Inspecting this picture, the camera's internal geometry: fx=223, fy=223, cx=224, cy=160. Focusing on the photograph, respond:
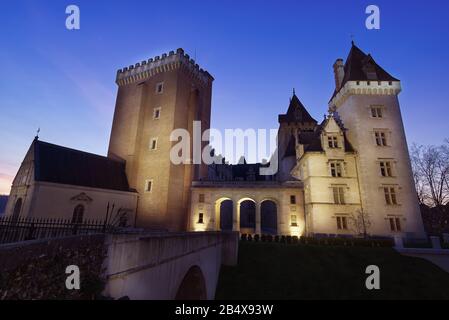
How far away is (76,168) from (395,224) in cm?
3786

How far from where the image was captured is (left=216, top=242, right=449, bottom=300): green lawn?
15484mm

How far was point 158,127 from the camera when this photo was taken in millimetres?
32500

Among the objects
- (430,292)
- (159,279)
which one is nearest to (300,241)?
(430,292)

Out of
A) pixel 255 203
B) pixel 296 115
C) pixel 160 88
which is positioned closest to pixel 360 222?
pixel 255 203

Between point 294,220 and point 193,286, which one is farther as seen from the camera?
point 294,220

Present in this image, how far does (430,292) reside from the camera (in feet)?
51.2

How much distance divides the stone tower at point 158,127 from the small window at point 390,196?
25.5 m

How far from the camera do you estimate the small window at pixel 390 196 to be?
26719mm

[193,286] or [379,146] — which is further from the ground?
[379,146]

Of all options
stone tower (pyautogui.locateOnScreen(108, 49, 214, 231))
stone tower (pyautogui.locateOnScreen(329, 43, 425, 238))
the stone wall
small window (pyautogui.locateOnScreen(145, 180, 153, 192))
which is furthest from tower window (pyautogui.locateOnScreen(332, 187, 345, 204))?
the stone wall

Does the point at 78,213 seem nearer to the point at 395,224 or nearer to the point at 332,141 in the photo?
the point at 332,141

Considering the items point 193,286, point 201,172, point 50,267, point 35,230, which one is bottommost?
point 193,286
